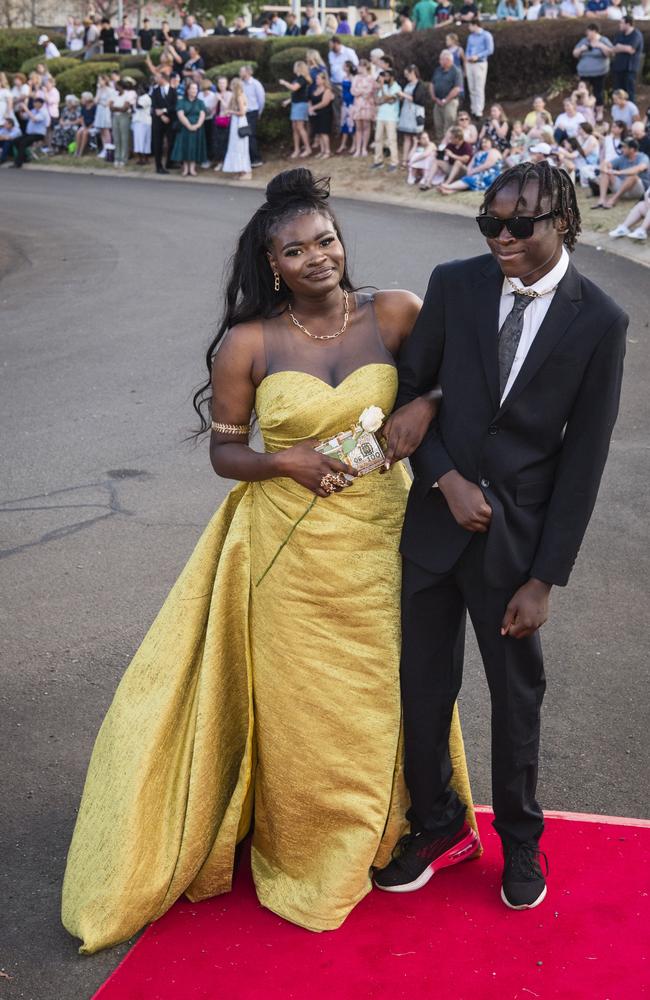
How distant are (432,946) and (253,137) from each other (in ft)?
75.8

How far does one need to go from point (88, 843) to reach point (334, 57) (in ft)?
79.0

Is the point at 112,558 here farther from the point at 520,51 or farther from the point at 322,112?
the point at 520,51

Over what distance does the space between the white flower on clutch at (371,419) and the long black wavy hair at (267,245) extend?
1.64 feet

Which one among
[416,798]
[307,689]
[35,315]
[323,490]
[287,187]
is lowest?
[35,315]

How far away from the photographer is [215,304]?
1298 centimetres

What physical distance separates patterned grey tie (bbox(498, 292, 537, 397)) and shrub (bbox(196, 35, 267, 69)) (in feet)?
94.3

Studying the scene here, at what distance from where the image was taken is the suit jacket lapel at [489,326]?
3.27m

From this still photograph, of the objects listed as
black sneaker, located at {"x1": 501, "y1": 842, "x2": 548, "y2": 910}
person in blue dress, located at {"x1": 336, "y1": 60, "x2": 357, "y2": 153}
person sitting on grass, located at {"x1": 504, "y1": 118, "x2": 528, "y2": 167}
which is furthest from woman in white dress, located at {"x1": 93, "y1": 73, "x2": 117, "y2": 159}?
black sneaker, located at {"x1": 501, "y1": 842, "x2": 548, "y2": 910}

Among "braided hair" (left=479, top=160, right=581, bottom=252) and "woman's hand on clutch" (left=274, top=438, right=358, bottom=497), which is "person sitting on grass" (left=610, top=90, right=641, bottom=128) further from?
"woman's hand on clutch" (left=274, top=438, right=358, bottom=497)

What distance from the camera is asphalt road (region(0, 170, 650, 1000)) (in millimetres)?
4270

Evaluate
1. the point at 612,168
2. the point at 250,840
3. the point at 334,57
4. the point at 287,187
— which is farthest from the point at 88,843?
the point at 334,57

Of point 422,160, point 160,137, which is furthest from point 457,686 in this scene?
point 160,137

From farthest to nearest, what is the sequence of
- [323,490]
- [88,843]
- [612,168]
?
[612,168], [88,843], [323,490]

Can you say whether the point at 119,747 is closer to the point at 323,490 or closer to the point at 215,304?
the point at 323,490
